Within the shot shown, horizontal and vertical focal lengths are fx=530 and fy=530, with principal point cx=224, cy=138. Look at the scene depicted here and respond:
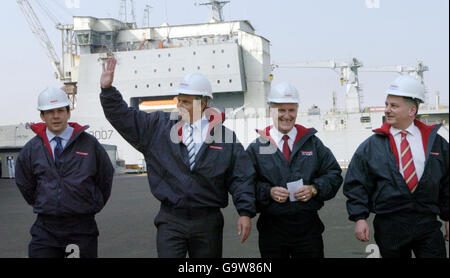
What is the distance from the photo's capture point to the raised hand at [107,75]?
13.8 feet

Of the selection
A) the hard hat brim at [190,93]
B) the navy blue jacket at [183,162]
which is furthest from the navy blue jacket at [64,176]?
the hard hat brim at [190,93]

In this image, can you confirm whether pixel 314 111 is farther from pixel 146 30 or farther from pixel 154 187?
pixel 154 187

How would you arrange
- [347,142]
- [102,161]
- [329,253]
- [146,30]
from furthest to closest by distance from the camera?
[146,30] → [347,142] → [329,253] → [102,161]

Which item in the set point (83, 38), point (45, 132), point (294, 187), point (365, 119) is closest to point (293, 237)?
point (294, 187)

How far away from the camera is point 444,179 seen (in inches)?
158

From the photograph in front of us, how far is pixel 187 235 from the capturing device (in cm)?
412

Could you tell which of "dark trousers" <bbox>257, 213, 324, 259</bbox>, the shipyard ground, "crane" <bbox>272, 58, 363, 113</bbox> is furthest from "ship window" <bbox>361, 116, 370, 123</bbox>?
"dark trousers" <bbox>257, 213, 324, 259</bbox>

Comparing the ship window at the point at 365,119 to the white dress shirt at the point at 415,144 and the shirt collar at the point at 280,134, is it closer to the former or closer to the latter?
the shirt collar at the point at 280,134

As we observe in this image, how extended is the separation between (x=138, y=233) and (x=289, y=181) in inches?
224

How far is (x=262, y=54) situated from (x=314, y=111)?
6.31 meters

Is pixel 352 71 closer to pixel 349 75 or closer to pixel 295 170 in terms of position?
pixel 349 75

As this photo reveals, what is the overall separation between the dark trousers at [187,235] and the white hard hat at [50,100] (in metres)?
1.31

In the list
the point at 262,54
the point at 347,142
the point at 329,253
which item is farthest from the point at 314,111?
the point at 329,253

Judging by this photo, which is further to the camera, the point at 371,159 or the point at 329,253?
the point at 329,253
